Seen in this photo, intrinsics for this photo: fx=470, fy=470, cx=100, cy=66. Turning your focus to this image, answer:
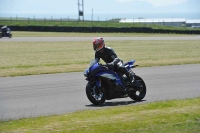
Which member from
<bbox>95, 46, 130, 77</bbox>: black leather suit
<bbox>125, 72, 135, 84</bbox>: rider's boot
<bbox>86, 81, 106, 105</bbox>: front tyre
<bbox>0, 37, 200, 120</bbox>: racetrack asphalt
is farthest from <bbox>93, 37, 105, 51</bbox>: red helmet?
<bbox>0, 37, 200, 120</bbox>: racetrack asphalt

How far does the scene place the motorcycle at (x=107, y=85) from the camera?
33.3ft

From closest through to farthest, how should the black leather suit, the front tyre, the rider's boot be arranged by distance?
the front tyre → the black leather suit → the rider's boot

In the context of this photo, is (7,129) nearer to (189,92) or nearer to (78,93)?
(78,93)

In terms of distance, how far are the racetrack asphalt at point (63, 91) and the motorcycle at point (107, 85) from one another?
173mm

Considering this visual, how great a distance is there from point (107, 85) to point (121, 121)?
247cm

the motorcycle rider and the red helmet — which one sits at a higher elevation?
the red helmet

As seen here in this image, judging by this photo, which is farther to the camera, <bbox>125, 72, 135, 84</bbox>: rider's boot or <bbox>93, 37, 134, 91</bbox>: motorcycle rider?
<bbox>125, 72, 135, 84</bbox>: rider's boot

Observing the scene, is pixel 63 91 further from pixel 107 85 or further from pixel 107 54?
pixel 107 54

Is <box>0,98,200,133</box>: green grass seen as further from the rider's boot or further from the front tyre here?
the rider's boot

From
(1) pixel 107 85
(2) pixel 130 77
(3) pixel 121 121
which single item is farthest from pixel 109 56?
(3) pixel 121 121

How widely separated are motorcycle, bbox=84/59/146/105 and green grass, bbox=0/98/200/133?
0.77 meters

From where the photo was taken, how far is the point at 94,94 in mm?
10344

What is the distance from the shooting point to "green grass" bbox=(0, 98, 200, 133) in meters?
7.45

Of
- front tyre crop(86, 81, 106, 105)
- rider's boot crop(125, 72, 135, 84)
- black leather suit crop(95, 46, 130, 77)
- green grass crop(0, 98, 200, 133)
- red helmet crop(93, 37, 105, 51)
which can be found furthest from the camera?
rider's boot crop(125, 72, 135, 84)
